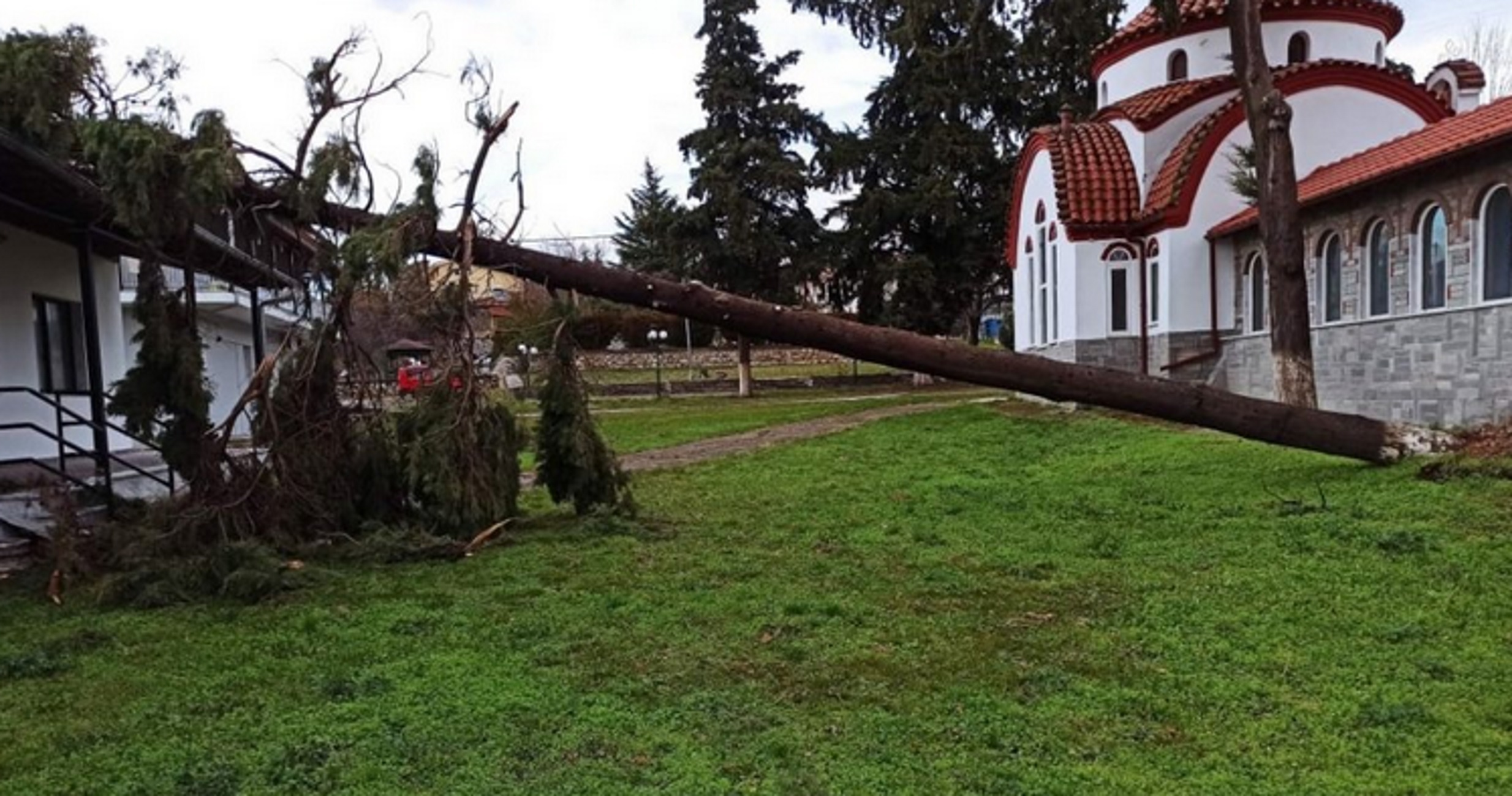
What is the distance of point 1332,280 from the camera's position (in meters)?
14.9

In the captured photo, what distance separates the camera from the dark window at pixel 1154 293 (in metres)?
18.8

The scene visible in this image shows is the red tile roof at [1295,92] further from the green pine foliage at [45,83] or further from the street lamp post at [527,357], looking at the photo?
the green pine foliage at [45,83]

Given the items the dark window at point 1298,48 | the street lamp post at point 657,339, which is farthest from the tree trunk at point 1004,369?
the street lamp post at point 657,339

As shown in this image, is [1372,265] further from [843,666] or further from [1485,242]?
[843,666]

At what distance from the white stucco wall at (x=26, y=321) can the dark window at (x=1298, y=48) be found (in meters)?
20.3

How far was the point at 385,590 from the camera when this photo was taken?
22.9 ft

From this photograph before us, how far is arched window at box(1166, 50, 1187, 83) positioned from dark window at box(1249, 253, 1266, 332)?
17.4 ft

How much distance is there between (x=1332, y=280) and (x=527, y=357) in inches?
472

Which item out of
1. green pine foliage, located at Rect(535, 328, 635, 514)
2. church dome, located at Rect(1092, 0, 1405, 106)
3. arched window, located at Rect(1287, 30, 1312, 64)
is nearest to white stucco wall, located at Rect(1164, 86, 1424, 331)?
church dome, located at Rect(1092, 0, 1405, 106)

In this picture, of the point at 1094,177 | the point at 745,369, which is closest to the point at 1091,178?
the point at 1094,177

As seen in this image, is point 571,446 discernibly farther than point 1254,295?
No

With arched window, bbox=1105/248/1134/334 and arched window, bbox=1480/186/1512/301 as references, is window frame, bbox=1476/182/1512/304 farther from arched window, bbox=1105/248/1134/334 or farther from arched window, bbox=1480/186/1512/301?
arched window, bbox=1105/248/1134/334

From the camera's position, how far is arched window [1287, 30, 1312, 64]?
19.5 metres

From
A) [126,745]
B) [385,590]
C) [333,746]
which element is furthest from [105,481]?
[333,746]
